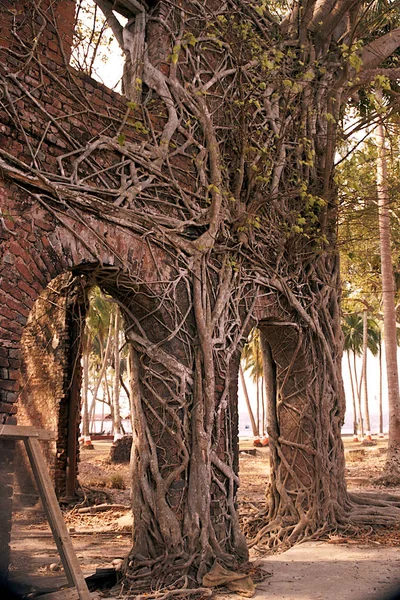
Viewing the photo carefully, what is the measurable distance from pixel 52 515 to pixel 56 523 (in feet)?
0.18

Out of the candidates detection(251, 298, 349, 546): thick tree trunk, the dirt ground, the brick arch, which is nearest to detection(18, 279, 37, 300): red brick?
the brick arch

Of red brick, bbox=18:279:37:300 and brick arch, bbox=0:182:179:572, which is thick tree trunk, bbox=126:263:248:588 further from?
red brick, bbox=18:279:37:300

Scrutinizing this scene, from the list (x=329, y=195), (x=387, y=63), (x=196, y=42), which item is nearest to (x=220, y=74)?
(x=196, y=42)

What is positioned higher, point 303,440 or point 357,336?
point 357,336

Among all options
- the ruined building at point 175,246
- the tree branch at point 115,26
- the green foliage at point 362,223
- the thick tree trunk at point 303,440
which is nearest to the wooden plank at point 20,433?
the ruined building at point 175,246

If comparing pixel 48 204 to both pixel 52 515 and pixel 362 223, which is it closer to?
pixel 52 515

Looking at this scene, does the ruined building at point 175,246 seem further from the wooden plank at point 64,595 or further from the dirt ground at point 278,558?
the wooden plank at point 64,595

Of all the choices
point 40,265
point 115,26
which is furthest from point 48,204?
point 115,26

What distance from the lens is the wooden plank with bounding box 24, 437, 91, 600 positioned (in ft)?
11.9

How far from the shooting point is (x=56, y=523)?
3.69 meters

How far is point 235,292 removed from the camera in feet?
19.9

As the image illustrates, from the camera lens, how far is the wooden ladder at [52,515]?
3.61 m

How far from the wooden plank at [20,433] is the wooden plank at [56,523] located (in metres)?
0.03

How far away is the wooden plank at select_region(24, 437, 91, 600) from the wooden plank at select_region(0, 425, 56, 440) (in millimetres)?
31
